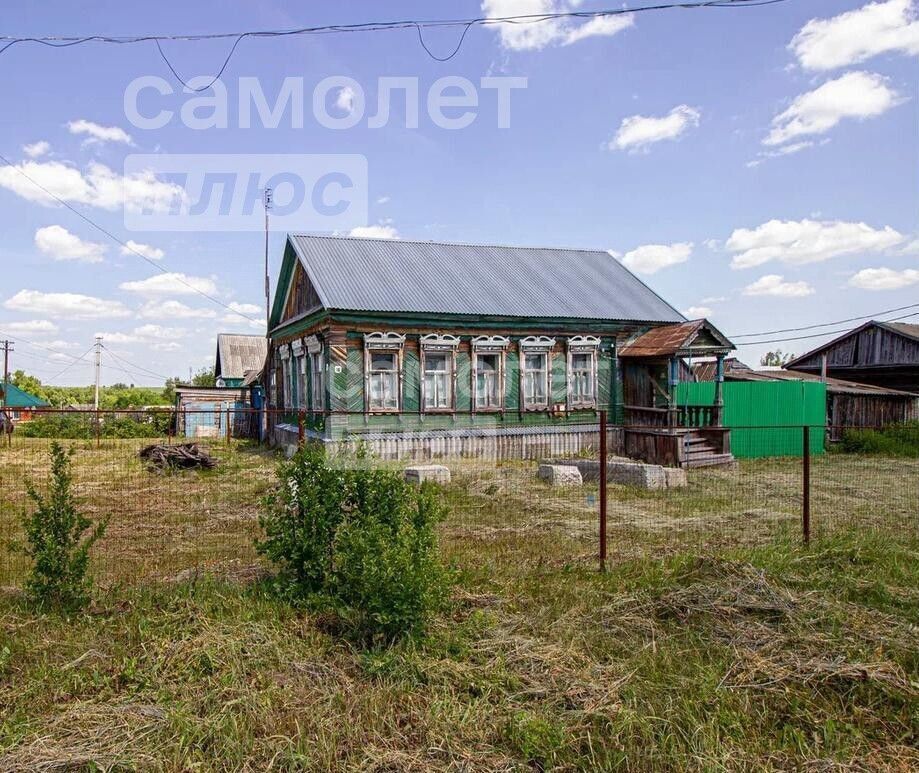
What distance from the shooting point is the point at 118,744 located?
3.16m

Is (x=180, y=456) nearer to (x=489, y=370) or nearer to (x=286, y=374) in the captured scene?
(x=286, y=374)

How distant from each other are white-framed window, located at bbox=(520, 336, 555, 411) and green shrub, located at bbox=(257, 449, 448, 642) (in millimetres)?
11695

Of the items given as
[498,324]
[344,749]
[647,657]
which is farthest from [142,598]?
[498,324]

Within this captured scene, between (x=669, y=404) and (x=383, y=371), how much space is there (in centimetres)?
729

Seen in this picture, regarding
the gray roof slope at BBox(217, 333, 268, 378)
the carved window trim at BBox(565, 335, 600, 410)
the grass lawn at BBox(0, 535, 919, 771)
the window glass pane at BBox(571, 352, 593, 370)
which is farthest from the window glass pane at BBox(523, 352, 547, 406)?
the gray roof slope at BBox(217, 333, 268, 378)

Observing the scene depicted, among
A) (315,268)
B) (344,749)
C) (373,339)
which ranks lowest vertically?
(344,749)

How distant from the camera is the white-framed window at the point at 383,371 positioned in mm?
15195

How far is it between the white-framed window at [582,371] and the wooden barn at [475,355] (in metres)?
0.04

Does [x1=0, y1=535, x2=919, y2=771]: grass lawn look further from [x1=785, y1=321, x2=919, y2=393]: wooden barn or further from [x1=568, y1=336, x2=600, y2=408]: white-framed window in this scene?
[x1=785, y1=321, x2=919, y2=393]: wooden barn

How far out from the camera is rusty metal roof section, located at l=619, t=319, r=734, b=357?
15750 mm

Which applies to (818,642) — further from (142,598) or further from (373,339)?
(373,339)

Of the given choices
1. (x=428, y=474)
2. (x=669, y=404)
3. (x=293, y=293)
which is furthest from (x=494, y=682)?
(x=293, y=293)

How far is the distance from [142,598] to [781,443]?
54.9ft

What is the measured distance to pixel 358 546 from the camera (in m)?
4.41
